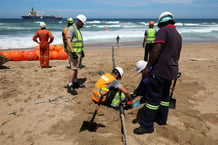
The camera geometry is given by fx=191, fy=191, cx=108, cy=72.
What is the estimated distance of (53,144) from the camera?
2791 mm

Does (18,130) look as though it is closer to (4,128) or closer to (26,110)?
(4,128)

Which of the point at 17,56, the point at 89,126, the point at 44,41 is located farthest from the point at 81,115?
the point at 17,56

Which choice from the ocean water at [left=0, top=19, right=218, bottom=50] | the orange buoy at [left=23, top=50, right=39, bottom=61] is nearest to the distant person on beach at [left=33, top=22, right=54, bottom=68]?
the orange buoy at [left=23, top=50, right=39, bottom=61]

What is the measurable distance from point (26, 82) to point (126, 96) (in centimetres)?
319

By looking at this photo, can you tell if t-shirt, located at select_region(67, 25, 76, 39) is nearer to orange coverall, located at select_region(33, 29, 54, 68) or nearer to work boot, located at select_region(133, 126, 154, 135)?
work boot, located at select_region(133, 126, 154, 135)

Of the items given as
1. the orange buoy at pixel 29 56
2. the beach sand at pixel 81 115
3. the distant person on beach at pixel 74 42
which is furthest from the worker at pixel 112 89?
the orange buoy at pixel 29 56

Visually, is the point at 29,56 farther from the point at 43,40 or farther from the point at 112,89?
the point at 112,89

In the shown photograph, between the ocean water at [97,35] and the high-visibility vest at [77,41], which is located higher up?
the ocean water at [97,35]

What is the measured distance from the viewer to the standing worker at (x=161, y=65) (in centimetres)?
267

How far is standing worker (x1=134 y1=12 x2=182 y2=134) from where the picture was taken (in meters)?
2.67

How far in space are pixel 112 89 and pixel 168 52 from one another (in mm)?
1314

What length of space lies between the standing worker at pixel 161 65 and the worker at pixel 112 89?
654 millimetres

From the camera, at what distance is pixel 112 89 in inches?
141

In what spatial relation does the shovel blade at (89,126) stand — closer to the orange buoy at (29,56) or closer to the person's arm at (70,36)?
the person's arm at (70,36)
